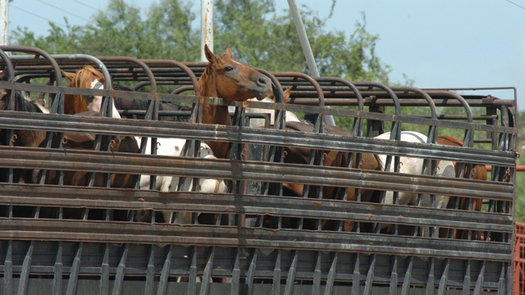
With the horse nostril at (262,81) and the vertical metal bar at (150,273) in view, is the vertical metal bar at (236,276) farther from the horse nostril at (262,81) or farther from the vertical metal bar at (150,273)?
the horse nostril at (262,81)

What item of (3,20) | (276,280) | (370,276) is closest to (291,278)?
(276,280)

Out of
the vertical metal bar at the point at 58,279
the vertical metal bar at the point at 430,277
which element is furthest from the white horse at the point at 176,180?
the vertical metal bar at the point at 430,277

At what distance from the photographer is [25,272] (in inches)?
141

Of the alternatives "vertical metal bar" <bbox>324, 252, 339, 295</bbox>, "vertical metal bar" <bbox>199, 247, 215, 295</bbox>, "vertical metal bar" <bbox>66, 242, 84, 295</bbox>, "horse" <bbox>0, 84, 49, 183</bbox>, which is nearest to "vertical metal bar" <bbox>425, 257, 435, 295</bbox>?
"vertical metal bar" <bbox>324, 252, 339, 295</bbox>

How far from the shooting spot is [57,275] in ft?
11.9

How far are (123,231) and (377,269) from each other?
1.94 metres

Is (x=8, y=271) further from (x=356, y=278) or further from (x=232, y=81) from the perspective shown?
(x=356, y=278)

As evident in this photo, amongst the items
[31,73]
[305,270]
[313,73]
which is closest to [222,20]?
[313,73]

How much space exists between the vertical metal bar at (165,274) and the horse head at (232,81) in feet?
4.33

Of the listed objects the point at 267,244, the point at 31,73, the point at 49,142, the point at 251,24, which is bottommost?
the point at 267,244

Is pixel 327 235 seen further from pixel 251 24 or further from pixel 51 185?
pixel 251 24

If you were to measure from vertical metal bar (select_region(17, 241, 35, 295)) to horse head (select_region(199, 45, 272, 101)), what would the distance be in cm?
184

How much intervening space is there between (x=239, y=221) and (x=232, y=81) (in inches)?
44.3

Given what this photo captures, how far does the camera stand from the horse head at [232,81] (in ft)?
14.7
